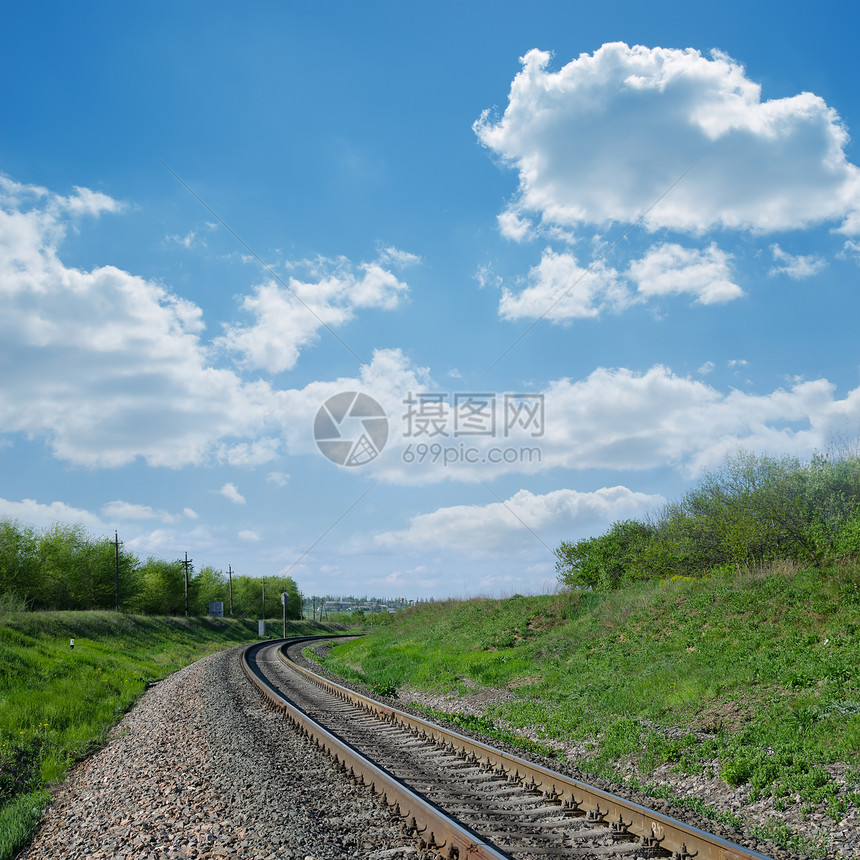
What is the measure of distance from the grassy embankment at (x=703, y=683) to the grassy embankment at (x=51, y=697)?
7519mm

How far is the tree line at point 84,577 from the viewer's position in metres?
53.9

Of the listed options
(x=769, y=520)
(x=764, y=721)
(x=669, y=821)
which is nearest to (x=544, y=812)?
(x=669, y=821)

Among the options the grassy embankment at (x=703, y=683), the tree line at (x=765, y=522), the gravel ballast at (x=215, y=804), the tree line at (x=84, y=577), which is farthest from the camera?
the tree line at (x=84, y=577)

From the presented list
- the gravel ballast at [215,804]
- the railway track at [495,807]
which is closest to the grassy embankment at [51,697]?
the gravel ballast at [215,804]

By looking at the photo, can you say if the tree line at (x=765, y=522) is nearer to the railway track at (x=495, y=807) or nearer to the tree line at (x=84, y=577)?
the railway track at (x=495, y=807)

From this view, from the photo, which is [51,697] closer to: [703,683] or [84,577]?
[703,683]

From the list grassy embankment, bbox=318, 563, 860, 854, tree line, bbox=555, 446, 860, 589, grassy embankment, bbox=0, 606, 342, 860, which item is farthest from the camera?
tree line, bbox=555, 446, 860, 589

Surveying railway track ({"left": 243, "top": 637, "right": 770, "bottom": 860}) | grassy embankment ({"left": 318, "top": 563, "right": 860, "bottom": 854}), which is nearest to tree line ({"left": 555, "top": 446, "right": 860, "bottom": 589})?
grassy embankment ({"left": 318, "top": 563, "right": 860, "bottom": 854})

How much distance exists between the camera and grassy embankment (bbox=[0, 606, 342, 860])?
10.9 m

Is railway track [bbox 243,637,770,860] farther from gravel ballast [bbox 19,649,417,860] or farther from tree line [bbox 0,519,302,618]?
tree line [bbox 0,519,302,618]

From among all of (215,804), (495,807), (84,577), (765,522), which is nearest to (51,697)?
(215,804)

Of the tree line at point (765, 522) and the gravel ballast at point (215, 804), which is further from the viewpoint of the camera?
the tree line at point (765, 522)

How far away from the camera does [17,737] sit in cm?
1384

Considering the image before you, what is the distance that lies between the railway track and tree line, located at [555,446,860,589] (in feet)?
42.5
